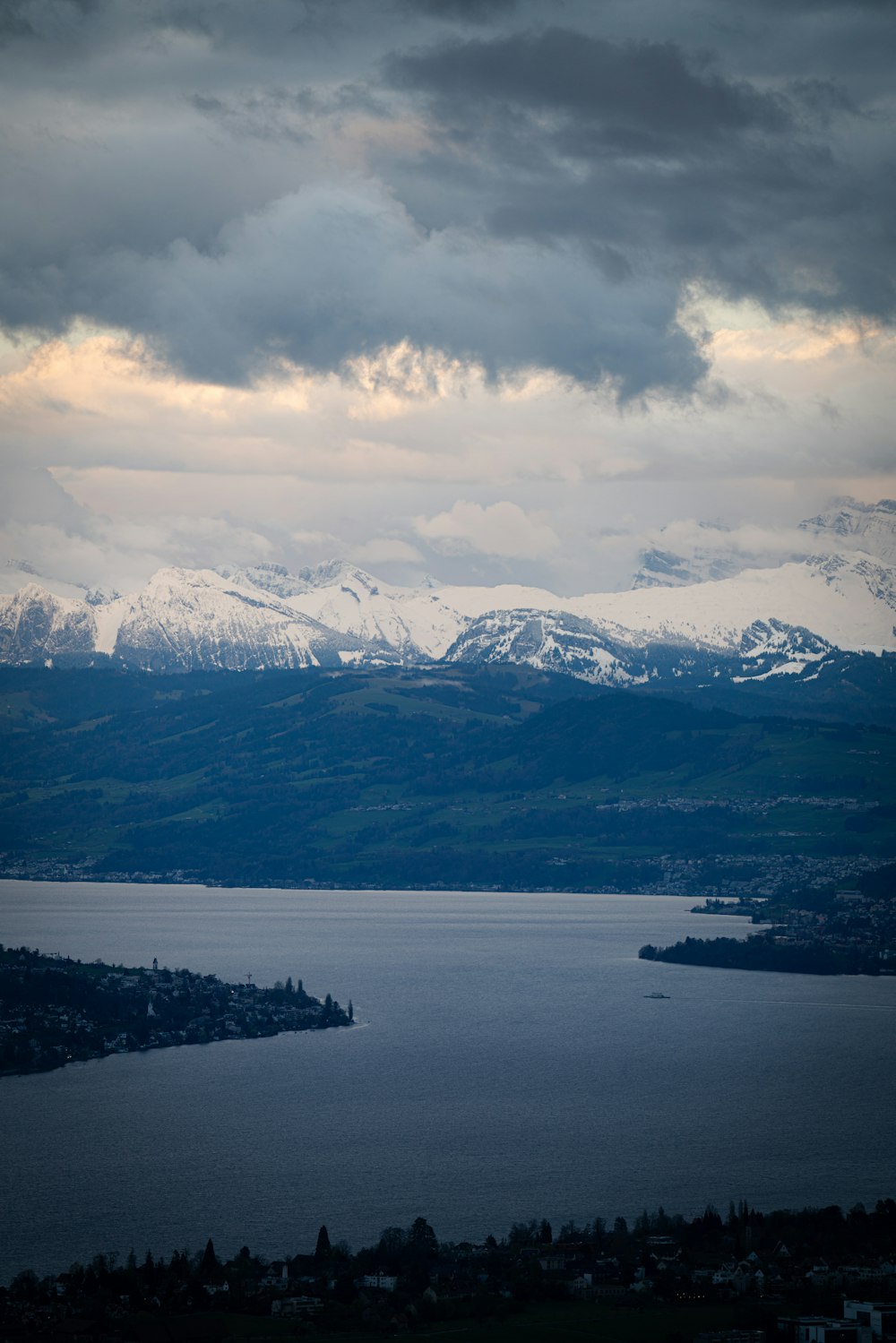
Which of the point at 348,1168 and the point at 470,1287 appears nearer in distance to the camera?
the point at 470,1287

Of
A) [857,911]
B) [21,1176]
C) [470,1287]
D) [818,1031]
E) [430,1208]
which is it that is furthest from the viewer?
[857,911]

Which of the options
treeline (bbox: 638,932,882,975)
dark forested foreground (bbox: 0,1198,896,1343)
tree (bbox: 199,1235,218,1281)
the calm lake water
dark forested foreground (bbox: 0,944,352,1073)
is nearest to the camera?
dark forested foreground (bbox: 0,1198,896,1343)

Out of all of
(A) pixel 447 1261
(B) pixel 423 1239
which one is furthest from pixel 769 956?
(A) pixel 447 1261

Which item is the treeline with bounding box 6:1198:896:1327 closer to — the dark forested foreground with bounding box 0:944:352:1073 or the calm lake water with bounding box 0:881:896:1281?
the calm lake water with bounding box 0:881:896:1281

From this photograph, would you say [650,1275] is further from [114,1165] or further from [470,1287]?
[114,1165]

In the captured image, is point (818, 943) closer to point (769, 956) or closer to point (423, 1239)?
point (769, 956)

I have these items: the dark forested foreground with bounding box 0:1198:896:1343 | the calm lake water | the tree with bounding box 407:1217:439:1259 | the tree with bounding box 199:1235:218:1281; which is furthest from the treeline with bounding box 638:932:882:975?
the tree with bounding box 199:1235:218:1281

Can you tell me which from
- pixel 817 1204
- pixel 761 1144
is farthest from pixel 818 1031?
pixel 817 1204
